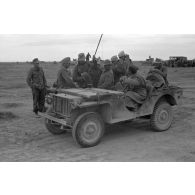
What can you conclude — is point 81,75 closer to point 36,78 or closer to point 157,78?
point 36,78

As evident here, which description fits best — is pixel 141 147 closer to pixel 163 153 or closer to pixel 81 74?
pixel 163 153

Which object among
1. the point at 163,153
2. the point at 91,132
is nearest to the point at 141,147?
the point at 163,153

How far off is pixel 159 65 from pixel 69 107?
291cm

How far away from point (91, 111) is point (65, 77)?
150cm

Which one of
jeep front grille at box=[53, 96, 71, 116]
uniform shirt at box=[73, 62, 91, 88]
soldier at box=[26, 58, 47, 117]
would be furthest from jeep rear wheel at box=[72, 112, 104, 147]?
soldier at box=[26, 58, 47, 117]

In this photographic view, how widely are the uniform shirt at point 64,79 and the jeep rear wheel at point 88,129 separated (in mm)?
1570

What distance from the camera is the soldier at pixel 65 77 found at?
7383 millimetres

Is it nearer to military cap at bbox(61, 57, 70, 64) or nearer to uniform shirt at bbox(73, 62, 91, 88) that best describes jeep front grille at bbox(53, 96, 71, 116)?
military cap at bbox(61, 57, 70, 64)

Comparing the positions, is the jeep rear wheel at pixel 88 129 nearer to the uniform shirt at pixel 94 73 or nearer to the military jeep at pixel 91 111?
the military jeep at pixel 91 111

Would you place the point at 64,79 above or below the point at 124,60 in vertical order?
below

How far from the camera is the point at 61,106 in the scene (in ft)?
21.2

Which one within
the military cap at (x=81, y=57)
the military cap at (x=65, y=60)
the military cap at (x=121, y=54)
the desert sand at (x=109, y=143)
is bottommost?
the desert sand at (x=109, y=143)

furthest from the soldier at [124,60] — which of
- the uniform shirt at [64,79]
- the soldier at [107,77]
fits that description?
the uniform shirt at [64,79]

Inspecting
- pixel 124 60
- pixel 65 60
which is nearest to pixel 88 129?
pixel 65 60
